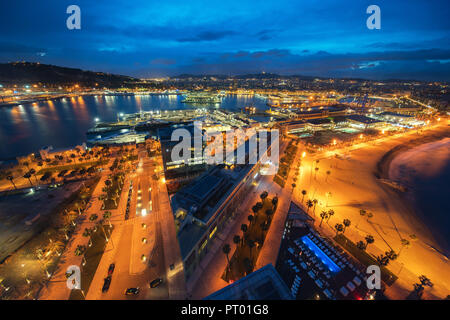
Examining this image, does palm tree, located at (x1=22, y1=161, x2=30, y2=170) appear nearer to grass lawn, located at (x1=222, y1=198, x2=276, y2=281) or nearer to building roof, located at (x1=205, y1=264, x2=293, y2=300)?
grass lawn, located at (x1=222, y1=198, x2=276, y2=281)

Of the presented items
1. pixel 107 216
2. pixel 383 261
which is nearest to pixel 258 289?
pixel 383 261

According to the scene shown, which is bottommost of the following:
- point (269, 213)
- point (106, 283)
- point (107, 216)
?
point (106, 283)

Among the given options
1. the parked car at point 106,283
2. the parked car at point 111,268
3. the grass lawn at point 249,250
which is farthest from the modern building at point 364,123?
the parked car at point 106,283

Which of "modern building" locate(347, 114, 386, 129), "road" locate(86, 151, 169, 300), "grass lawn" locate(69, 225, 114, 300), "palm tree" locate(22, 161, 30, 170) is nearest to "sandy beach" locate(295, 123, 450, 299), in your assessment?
"modern building" locate(347, 114, 386, 129)

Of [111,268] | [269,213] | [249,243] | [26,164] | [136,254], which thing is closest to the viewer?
[111,268]

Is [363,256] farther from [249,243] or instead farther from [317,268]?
[249,243]
